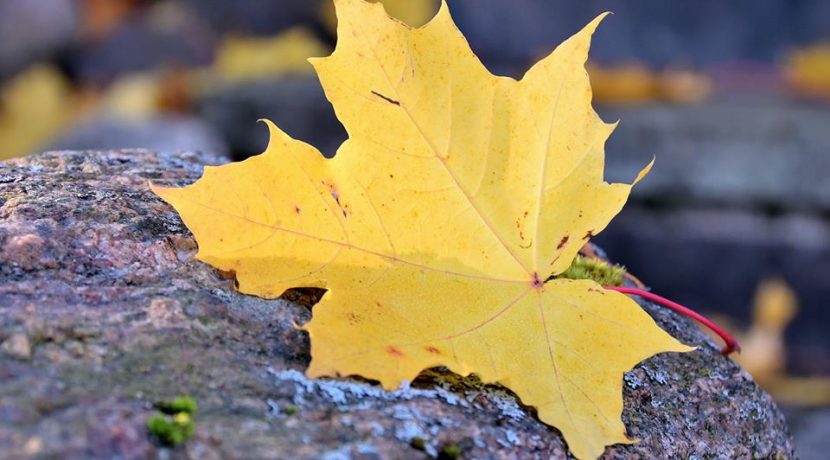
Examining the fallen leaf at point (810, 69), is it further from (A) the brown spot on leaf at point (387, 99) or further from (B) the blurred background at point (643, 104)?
(A) the brown spot on leaf at point (387, 99)

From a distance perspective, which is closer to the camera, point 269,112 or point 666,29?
point 269,112

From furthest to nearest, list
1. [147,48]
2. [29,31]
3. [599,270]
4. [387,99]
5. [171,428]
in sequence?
[147,48] → [29,31] → [599,270] → [387,99] → [171,428]

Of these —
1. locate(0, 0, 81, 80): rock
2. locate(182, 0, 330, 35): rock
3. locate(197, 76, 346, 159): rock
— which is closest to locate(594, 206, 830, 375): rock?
locate(197, 76, 346, 159): rock

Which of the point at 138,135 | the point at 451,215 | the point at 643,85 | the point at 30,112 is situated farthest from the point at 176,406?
the point at 30,112

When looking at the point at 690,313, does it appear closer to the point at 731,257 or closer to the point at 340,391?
the point at 340,391

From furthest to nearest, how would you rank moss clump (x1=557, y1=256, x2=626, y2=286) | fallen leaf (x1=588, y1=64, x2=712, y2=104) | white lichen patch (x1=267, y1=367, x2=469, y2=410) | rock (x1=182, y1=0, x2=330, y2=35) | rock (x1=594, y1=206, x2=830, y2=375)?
rock (x1=182, y1=0, x2=330, y2=35)
fallen leaf (x1=588, y1=64, x2=712, y2=104)
rock (x1=594, y1=206, x2=830, y2=375)
moss clump (x1=557, y1=256, x2=626, y2=286)
white lichen patch (x1=267, y1=367, x2=469, y2=410)

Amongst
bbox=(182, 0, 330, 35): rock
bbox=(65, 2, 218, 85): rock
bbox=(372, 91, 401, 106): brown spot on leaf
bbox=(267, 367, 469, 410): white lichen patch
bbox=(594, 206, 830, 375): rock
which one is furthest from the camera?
bbox=(65, 2, 218, 85): rock

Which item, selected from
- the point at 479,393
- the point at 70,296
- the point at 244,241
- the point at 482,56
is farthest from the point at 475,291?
the point at 482,56

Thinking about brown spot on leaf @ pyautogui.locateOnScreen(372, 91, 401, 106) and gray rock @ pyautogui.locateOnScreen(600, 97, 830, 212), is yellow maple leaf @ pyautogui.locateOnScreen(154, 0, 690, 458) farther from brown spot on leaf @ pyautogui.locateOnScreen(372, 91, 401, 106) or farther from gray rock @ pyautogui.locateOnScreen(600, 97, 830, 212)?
gray rock @ pyautogui.locateOnScreen(600, 97, 830, 212)

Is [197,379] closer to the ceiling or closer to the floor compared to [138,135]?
closer to the floor
